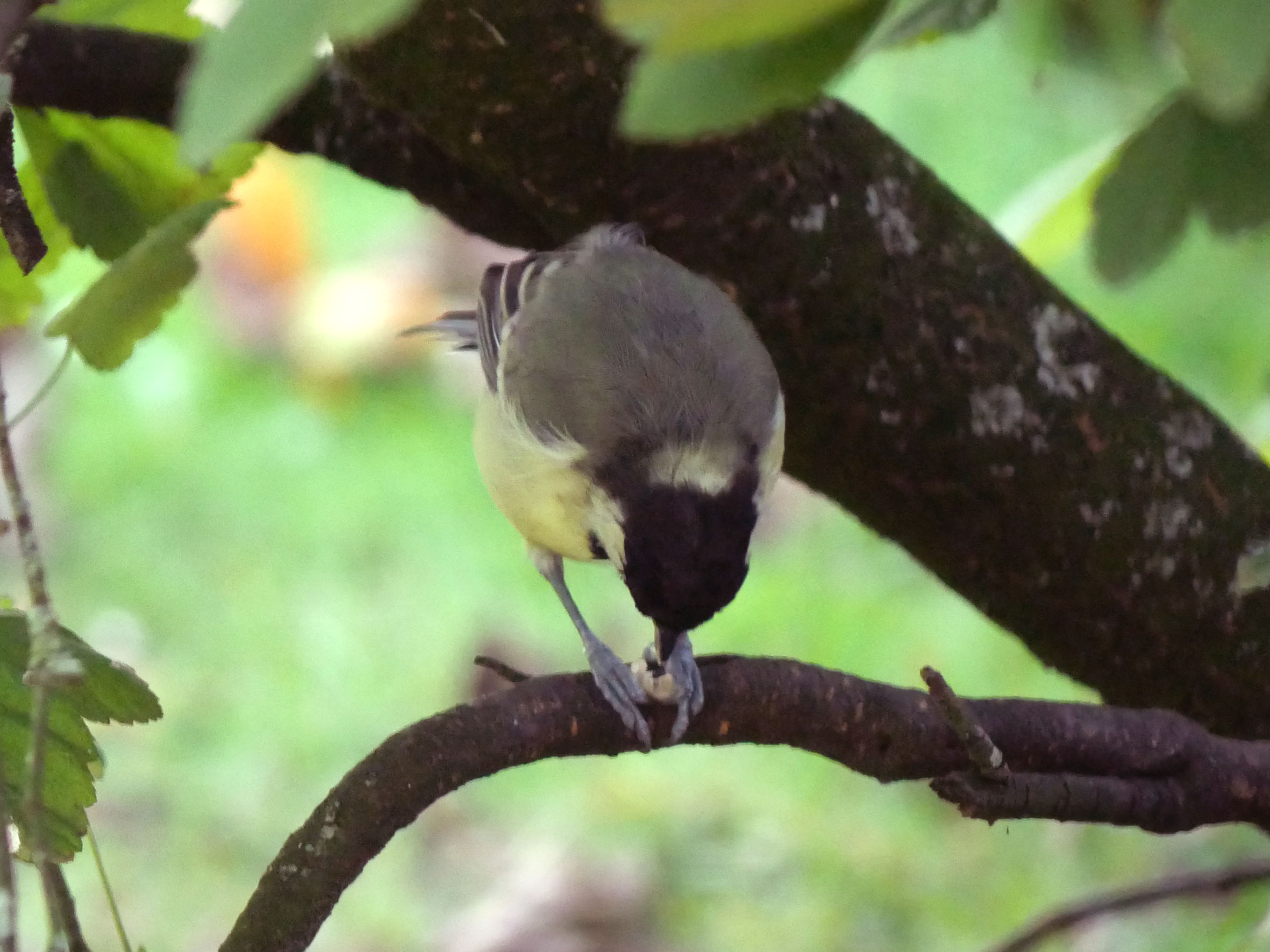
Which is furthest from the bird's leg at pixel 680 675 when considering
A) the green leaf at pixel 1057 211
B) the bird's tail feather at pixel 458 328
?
the bird's tail feather at pixel 458 328

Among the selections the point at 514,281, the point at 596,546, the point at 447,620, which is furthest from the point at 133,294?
the point at 447,620

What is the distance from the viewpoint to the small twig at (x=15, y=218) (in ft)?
2.27

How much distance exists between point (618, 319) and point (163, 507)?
2023 millimetres

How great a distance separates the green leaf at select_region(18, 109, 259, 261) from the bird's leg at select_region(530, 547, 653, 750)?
40 centimetres

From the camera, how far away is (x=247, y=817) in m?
2.26

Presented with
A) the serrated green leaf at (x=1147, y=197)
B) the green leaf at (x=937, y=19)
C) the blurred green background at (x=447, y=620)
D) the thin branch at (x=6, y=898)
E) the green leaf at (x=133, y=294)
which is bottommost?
the blurred green background at (x=447, y=620)

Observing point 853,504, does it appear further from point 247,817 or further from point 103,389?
point 103,389

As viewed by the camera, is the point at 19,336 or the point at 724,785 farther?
the point at 19,336

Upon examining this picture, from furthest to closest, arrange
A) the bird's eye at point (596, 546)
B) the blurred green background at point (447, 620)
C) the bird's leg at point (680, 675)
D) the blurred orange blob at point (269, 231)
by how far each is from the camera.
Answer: the blurred orange blob at point (269, 231) < the blurred green background at point (447, 620) < the bird's eye at point (596, 546) < the bird's leg at point (680, 675)

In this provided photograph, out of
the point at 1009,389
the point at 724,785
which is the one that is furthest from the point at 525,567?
the point at 1009,389

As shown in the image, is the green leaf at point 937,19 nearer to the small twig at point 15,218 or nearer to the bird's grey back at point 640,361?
the bird's grey back at point 640,361

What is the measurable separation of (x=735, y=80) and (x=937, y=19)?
1.10 feet

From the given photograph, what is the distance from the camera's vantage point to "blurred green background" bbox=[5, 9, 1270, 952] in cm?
210

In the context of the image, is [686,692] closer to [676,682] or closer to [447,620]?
[676,682]
